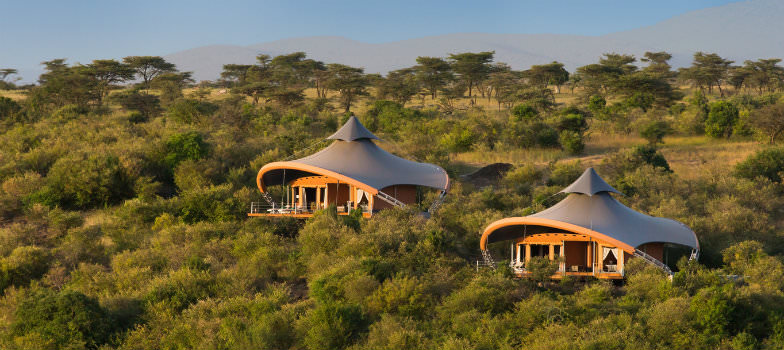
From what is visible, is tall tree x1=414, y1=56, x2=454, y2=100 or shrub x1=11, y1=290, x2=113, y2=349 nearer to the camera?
shrub x1=11, y1=290, x2=113, y2=349

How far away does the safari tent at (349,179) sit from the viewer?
38.5 metres

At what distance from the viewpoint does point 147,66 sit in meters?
85.0

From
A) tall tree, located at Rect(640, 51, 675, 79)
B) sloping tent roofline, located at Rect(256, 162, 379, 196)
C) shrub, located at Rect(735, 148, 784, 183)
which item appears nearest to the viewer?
sloping tent roofline, located at Rect(256, 162, 379, 196)

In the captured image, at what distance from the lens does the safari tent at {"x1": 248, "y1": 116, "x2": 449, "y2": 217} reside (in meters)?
38.5

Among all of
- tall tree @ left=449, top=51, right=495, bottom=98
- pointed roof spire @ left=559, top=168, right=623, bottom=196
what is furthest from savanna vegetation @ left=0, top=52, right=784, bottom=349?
tall tree @ left=449, top=51, right=495, bottom=98

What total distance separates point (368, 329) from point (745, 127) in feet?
130

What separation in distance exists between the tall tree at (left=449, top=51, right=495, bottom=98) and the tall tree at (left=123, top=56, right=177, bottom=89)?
2841cm

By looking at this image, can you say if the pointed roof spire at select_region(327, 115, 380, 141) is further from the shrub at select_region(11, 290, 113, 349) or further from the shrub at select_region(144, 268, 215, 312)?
the shrub at select_region(11, 290, 113, 349)

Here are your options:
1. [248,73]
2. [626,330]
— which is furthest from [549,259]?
[248,73]

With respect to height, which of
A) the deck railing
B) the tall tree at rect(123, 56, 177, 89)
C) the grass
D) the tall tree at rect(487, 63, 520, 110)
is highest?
the tall tree at rect(123, 56, 177, 89)

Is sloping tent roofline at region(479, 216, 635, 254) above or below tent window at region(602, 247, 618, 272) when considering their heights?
above

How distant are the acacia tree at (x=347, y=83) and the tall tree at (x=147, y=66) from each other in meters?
18.8

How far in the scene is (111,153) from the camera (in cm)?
4750

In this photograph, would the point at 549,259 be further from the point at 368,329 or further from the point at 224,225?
the point at 224,225
